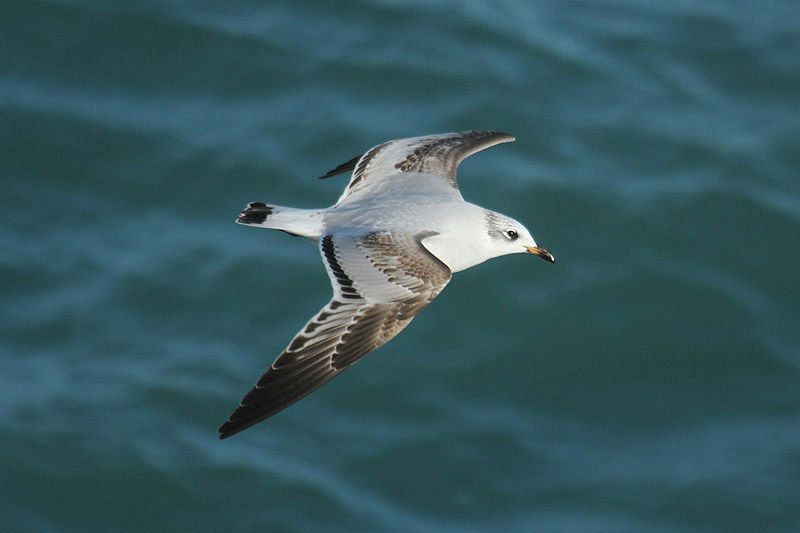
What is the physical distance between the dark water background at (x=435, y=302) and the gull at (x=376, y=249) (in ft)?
8.71

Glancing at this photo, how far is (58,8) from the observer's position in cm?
1458

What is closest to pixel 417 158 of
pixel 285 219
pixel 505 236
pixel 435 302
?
pixel 505 236

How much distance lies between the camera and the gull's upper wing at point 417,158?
957cm

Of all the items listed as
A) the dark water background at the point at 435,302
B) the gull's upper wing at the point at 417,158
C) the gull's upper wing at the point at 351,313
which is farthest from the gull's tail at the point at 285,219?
the dark water background at the point at 435,302

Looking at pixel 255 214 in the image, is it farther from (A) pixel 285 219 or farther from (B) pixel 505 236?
(B) pixel 505 236

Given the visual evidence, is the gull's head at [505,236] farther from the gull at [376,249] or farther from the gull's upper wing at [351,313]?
the gull's upper wing at [351,313]

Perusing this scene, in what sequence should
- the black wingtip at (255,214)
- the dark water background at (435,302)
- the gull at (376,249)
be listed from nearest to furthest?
the gull at (376,249) < the black wingtip at (255,214) < the dark water background at (435,302)

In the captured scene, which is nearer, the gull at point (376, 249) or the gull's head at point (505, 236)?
the gull at point (376, 249)

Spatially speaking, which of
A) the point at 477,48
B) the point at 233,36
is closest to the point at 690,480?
the point at 477,48

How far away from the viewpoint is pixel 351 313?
24.7ft

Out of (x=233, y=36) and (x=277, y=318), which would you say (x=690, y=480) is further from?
(x=233, y=36)

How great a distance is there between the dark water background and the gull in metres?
2.65

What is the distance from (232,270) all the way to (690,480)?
518 cm

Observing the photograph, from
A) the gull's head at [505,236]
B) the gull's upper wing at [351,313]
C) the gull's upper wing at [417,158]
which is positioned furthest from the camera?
the gull's upper wing at [417,158]
